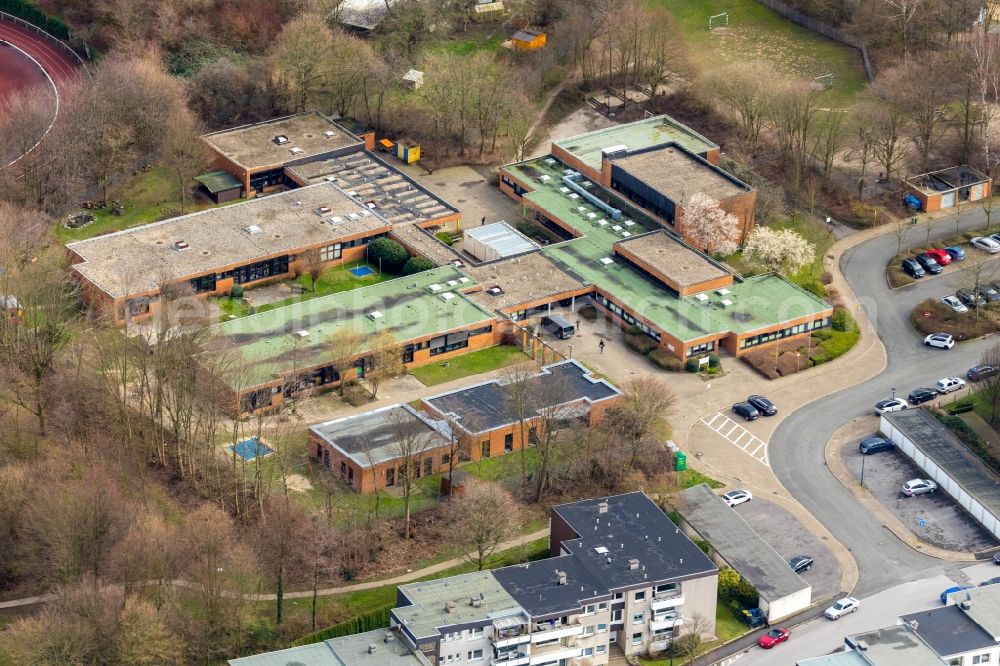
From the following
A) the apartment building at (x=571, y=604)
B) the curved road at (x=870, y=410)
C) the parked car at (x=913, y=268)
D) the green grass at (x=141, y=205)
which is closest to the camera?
the apartment building at (x=571, y=604)

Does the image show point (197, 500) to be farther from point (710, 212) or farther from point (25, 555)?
point (710, 212)

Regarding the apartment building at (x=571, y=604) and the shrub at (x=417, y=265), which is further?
the shrub at (x=417, y=265)

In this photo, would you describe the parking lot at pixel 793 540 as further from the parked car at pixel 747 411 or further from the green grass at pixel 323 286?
the green grass at pixel 323 286

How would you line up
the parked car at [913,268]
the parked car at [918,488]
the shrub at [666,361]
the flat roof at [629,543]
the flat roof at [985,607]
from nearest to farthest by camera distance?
the flat roof at [985,607] → the flat roof at [629,543] → the parked car at [918,488] → the shrub at [666,361] → the parked car at [913,268]

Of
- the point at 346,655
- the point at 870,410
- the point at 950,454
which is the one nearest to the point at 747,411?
the point at 870,410

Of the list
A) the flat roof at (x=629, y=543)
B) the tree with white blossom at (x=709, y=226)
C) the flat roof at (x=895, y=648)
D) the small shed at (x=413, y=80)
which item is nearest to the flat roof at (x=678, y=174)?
the tree with white blossom at (x=709, y=226)

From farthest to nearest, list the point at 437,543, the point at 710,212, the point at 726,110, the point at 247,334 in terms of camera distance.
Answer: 1. the point at 726,110
2. the point at 710,212
3. the point at 247,334
4. the point at 437,543

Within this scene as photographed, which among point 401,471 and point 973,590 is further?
point 401,471

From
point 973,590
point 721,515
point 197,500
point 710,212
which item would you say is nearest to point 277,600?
point 197,500
